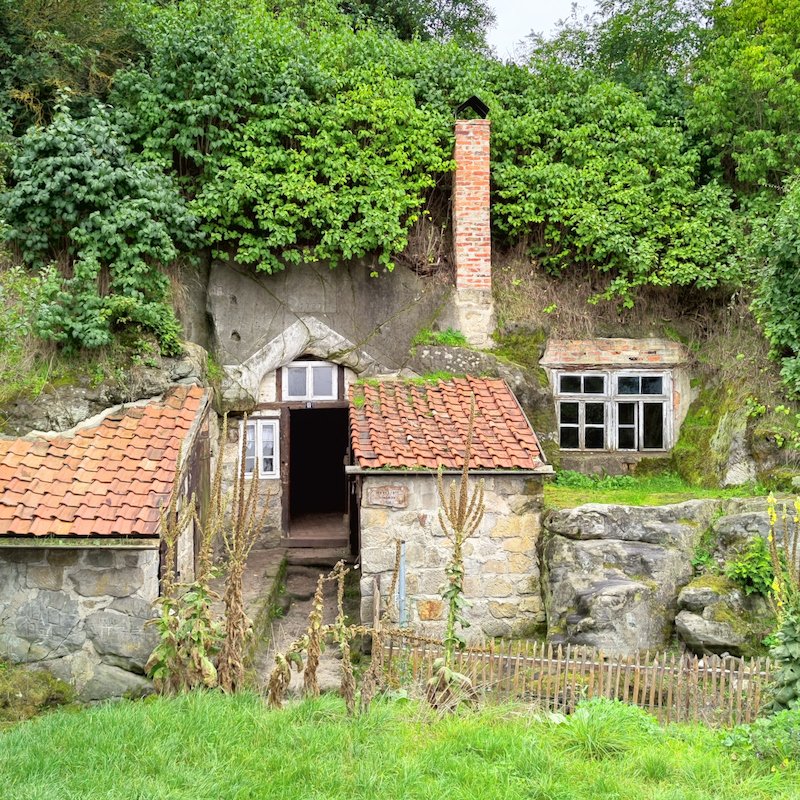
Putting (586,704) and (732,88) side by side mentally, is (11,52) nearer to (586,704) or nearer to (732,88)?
(732,88)

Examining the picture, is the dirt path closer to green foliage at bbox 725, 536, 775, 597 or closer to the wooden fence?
the wooden fence

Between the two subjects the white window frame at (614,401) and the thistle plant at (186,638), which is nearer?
the thistle plant at (186,638)

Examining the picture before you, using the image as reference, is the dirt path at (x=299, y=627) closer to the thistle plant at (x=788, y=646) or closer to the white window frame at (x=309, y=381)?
the white window frame at (x=309, y=381)

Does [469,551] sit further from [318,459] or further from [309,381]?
[318,459]

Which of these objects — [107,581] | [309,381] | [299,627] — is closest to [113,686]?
[107,581]

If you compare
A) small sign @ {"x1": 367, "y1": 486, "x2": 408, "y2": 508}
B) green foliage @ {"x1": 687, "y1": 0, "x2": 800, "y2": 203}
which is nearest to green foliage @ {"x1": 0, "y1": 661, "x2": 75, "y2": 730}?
small sign @ {"x1": 367, "y1": 486, "x2": 408, "y2": 508}

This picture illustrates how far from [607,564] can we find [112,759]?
634 centimetres

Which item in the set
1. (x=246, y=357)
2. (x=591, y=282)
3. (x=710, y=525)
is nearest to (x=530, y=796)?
(x=710, y=525)

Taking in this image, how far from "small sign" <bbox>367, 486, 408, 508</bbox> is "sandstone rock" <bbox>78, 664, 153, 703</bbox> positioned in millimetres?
3367

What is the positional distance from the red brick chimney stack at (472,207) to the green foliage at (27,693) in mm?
8046

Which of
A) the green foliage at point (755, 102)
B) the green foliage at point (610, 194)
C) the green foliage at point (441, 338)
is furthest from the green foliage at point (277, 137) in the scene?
the green foliage at point (755, 102)

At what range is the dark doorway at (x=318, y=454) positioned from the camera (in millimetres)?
20109

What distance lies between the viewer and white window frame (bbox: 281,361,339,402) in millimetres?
12914

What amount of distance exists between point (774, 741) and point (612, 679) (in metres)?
2.23
